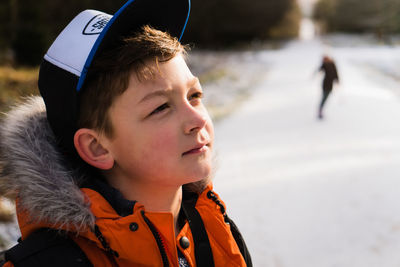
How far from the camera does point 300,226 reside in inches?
157

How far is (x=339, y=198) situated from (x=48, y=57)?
13.3 feet

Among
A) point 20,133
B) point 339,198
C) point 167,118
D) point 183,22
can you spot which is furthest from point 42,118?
point 339,198

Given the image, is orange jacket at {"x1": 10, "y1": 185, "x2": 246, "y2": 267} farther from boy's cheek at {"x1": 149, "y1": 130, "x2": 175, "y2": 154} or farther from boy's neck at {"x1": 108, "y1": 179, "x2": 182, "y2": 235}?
boy's cheek at {"x1": 149, "y1": 130, "x2": 175, "y2": 154}

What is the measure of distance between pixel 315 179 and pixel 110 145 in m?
4.29

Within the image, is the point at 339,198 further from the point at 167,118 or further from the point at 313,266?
the point at 167,118

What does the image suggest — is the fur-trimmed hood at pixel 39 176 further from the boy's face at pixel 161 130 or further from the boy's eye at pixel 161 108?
the boy's eye at pixel 161 108

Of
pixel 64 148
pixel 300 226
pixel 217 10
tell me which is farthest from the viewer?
pixel 217 10

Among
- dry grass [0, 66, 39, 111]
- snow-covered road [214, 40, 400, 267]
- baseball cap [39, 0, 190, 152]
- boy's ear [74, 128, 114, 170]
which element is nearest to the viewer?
baseball cap [39, 0, 190, 152]

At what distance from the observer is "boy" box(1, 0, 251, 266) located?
4.07 feet

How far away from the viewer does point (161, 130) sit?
1272 mm

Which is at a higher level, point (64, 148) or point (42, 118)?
point (42, 118)

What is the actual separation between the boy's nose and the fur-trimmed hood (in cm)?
45

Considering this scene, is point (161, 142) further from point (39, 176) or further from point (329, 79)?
point (329, 79)

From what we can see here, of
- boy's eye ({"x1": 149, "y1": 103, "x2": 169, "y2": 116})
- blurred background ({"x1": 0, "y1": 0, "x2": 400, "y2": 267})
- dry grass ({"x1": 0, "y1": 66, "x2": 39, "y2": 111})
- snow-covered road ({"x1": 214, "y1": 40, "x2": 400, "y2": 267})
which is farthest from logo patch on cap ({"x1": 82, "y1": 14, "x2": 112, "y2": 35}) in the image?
dry grass ({"x1": 0, "y1": 66, "x2": 39, "y2": 111})
